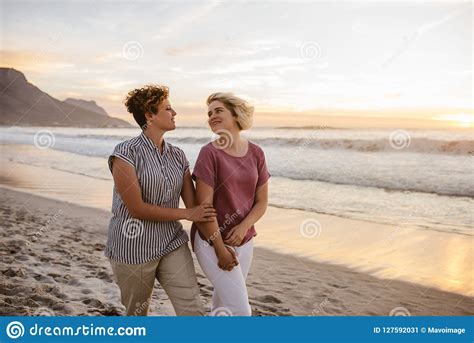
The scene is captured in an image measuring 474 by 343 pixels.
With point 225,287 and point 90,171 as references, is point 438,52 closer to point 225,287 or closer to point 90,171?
point 225,287

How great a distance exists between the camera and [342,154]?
1811 cm

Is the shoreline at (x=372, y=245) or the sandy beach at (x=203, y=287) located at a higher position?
the shoreline at (x=372, y=245)

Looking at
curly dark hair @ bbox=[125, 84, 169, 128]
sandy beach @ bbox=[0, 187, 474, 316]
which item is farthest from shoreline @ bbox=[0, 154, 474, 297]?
curly dark hair @ bbox=[125, 84, 169, 128]

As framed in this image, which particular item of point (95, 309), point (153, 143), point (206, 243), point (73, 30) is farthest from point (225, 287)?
point (73, 30)

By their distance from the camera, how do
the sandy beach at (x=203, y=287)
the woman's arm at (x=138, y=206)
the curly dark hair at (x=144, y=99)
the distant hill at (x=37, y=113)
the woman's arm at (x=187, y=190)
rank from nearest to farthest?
the woman's arm at (x=138, y=206) → the curly dark hair at (x=144, y=99) → the woman's arm at (x=187, y=190) → the sandy beach at (x=203, y=287) → the distant hill at (x=37, y=113)

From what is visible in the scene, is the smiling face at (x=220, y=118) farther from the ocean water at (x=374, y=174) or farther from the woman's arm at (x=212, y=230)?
the ocean water at (x=374, y=174)

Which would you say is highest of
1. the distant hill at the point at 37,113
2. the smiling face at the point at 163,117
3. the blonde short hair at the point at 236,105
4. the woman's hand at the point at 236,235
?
the distant hill at the point at 37,113

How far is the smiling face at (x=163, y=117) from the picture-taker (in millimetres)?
2713

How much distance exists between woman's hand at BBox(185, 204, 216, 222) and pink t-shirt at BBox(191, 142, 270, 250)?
0.42ft

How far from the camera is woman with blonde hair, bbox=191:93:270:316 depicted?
2.69 m

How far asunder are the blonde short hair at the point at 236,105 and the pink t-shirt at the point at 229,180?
179 millimetres

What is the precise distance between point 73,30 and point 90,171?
6579mm

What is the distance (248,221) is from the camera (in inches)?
109

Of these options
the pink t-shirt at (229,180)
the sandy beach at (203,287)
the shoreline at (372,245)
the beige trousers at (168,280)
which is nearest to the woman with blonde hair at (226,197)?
the pink t-shirt at (229,180)
